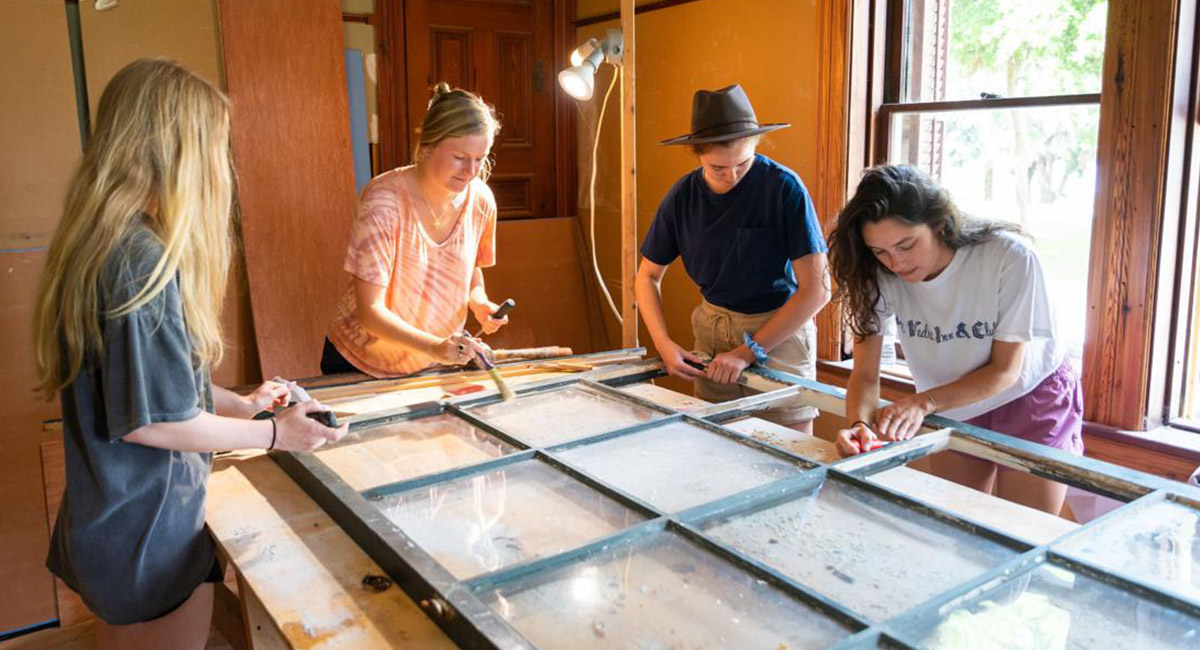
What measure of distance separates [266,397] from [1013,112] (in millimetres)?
2675

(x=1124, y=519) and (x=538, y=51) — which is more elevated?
(x=538, y=51)

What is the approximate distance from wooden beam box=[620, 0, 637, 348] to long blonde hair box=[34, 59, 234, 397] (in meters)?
1.60

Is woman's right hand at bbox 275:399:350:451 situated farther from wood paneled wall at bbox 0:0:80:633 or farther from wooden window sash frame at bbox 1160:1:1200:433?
wooden window sash frame at bbox 1160:1:1200:433

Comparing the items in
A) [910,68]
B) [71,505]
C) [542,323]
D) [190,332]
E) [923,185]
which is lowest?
[542,323]

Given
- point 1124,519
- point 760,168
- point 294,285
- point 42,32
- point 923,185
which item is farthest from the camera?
point 294,285

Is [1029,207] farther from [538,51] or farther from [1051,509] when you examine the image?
[538,51]

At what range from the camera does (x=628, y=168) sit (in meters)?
2.92

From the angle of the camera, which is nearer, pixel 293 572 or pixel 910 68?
pixel 293 572

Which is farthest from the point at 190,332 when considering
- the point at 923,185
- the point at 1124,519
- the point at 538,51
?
the point at 538,51

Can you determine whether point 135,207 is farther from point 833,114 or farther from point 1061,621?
point 833,114

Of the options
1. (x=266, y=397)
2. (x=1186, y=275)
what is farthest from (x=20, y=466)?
(x=1186, y=275)

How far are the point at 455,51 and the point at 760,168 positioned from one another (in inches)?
110

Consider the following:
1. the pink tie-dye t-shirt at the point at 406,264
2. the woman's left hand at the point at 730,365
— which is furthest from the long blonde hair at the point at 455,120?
the woman's left hand at the point at 730,365

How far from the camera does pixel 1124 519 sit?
61.1 inches
